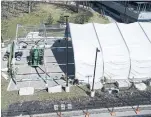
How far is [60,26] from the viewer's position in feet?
166

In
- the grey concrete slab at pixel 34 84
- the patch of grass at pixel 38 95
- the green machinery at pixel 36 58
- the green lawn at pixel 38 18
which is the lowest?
the patch of grass at pixel 38 95

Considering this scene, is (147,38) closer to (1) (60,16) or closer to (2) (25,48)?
(2) (25,48)

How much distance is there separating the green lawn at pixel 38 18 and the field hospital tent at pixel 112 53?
1465cm

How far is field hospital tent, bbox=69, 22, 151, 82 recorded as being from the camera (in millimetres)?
35281

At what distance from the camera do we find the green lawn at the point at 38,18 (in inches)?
1950

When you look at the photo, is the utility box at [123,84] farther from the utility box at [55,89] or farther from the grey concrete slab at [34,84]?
the utility box at [55,89]

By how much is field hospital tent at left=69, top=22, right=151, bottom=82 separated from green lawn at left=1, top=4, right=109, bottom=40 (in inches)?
577

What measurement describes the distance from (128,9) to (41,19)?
16.8 meters

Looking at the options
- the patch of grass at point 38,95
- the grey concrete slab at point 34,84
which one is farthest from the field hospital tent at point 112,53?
the grey concrete slab at point 34,84

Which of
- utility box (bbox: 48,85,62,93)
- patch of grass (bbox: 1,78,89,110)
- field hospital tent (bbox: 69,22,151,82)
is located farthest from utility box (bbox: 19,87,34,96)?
field hospital tent (bbox: 69,22,151,82)

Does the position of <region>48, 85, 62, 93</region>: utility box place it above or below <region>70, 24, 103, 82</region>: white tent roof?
below

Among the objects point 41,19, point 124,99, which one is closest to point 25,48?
point 41,19

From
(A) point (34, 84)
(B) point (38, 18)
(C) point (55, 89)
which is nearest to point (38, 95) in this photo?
(C) point (55, 89)

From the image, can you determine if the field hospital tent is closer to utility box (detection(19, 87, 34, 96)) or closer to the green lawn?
utility box (detection(19, 87, 34, 96))
